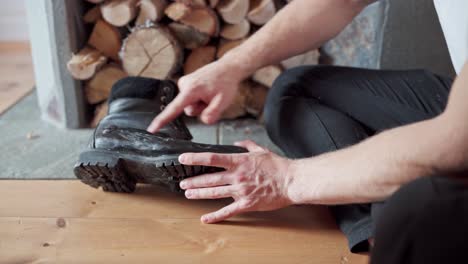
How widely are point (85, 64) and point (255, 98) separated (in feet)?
1.69

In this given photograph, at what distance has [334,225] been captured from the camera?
36.6 inches

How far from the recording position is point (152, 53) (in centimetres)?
136

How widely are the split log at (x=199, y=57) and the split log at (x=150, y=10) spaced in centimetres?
15

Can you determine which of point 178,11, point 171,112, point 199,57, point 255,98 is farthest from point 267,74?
point 171,112

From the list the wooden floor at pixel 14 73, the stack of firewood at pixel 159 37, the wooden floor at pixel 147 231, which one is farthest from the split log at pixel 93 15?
the wooden floor at pixel 147 231

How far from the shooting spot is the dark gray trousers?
94 cm

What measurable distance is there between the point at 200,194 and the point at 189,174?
0.14ft

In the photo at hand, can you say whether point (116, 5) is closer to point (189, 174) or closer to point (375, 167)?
point (189, 174)

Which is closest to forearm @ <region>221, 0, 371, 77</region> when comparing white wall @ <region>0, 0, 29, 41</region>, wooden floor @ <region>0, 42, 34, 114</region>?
wooden floor @ <region>0, 42, 34, 114</region>

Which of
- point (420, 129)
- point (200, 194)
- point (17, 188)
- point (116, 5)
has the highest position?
point (420, 129)

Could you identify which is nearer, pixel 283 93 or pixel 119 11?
pixel 283 93

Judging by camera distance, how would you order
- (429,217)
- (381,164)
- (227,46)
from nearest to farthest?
(429,217) → (381,164) → (227,46)

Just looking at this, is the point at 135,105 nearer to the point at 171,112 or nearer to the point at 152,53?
the point at 171,112

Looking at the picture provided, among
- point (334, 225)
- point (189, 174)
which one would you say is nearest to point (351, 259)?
point (334, 225)
